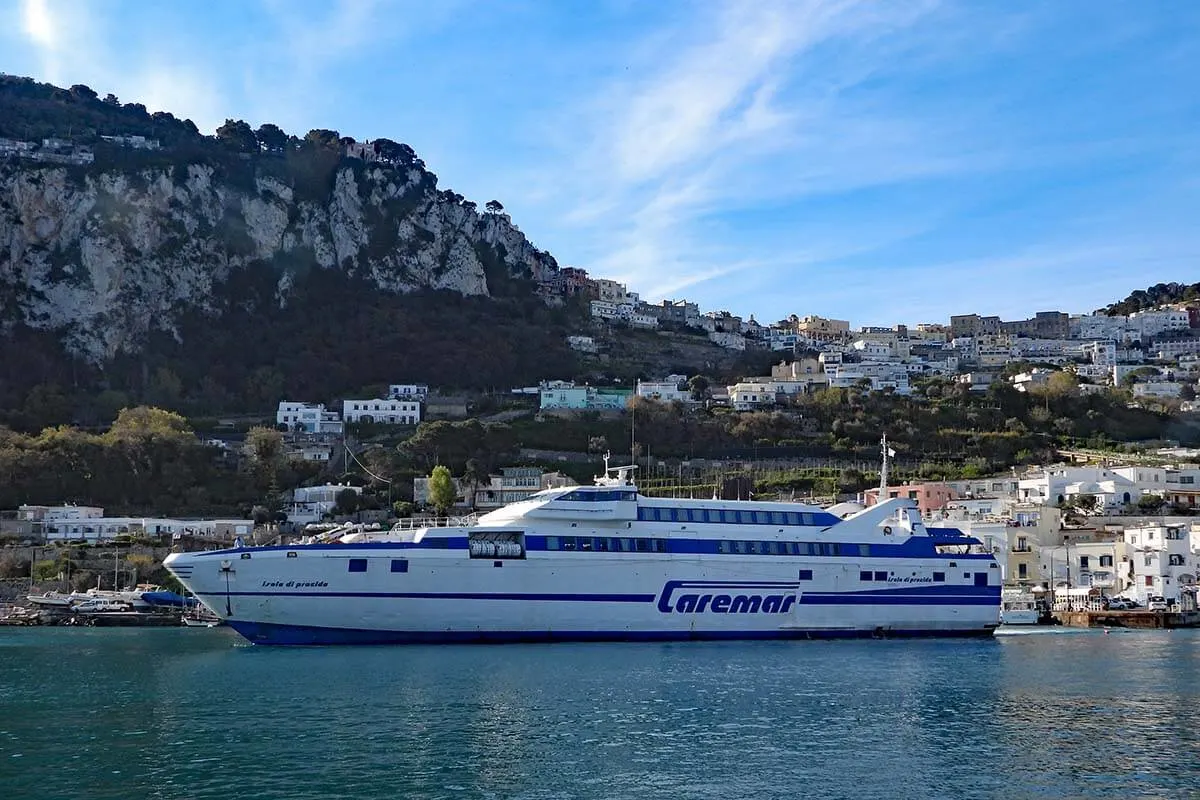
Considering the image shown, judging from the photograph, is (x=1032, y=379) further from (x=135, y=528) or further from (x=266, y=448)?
(x=135, y=528)

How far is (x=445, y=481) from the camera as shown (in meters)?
67.1

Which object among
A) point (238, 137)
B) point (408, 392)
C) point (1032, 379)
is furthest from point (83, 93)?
point (1032, 379)

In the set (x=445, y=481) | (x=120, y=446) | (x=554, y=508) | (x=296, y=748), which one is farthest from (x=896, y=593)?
(x=120, y=446)

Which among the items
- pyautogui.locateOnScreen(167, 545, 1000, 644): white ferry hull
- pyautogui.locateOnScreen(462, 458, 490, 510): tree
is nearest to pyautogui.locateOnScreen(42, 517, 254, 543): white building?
pyautogui.locateOnScreen(462, 458, 490, 510): tree

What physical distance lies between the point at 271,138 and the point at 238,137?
11.4 feet

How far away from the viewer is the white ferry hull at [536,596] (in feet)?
114

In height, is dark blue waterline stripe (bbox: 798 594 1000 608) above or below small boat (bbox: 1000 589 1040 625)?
above

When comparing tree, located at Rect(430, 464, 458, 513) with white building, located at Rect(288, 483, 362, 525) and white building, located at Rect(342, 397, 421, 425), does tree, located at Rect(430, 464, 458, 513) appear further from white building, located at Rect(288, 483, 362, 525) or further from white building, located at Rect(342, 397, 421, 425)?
white building, located at Rect(342, 397, 421, 425)

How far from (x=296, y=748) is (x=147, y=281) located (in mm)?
83564

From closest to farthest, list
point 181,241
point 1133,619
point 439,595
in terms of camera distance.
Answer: point 439,595 < point 1133,619 < point 181,241

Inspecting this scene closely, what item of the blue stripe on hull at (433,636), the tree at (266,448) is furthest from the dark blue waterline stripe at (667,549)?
the tree at (266,448)

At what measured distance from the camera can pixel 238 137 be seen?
11988cm

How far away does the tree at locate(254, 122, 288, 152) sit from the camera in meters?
121

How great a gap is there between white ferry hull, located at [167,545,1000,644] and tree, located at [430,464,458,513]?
30.3m
